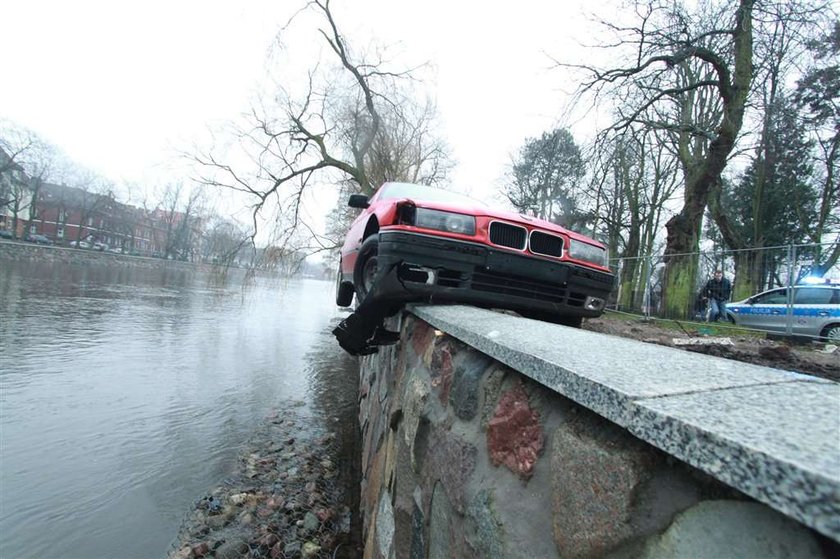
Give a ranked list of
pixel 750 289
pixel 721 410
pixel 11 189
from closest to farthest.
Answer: pixel 721 410 → pixel 750 289 → pixel 11 189

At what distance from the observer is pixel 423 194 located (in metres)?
4.12

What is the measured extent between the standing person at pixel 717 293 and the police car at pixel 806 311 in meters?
0.97

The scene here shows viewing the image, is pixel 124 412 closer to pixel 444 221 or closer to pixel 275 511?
pixel 275 511

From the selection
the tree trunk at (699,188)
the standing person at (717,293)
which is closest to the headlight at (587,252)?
the tree trunk at (699,188)

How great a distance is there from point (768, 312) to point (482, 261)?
897 cm

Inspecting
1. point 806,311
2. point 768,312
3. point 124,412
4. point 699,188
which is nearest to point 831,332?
point 806,311

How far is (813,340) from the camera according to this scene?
725cm

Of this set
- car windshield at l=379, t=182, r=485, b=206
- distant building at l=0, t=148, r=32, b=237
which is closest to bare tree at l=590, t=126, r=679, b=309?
car windshield at l=379, t=182, r=485, b=206

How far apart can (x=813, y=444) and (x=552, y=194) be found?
88.0 feet

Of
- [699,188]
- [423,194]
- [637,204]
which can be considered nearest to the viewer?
[423,194]

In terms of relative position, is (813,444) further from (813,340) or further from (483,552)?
(813,340)

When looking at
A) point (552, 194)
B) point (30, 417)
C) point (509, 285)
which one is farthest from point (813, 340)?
point (552, 194)

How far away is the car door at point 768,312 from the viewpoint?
8.07 m

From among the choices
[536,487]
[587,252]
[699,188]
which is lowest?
[536,487]
